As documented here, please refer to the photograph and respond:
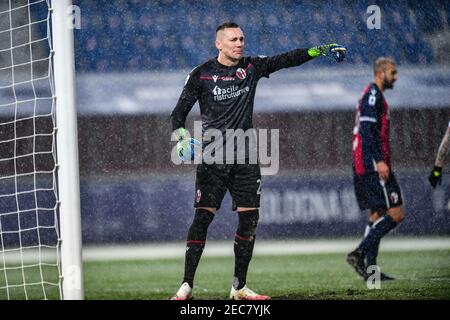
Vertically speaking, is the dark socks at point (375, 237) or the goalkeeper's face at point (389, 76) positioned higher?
the goalkeeper's face at point (389, 76)

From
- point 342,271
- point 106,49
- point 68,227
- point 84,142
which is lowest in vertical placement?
point 342,271

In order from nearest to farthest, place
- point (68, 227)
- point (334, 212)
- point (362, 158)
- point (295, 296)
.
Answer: point (68, 227) < point (295, 296) < point (362, 158) < point (334, 212)

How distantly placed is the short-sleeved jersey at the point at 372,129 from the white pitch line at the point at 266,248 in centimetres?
232

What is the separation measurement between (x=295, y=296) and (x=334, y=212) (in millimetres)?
4067

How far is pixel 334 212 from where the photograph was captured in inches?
368

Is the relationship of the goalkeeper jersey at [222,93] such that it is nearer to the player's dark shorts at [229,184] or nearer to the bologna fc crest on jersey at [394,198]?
the player's dark shorts at [229,184]

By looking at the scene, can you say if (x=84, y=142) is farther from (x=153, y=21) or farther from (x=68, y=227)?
(x=68, y=227)

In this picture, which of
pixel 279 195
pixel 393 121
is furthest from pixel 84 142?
pixel 393 121

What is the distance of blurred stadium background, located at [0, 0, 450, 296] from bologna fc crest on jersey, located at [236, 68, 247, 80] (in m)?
3.67

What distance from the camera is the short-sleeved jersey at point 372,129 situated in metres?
6.43

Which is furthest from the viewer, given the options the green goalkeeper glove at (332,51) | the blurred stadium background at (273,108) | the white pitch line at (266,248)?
the blurred stadium background at (273,108)

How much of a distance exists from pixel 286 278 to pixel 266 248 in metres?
2.68

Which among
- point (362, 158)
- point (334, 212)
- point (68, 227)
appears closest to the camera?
point (68, 227)

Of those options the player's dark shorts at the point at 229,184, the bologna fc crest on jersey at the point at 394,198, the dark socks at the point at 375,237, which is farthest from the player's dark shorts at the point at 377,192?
the player's dark shorts at the point at 229,184
